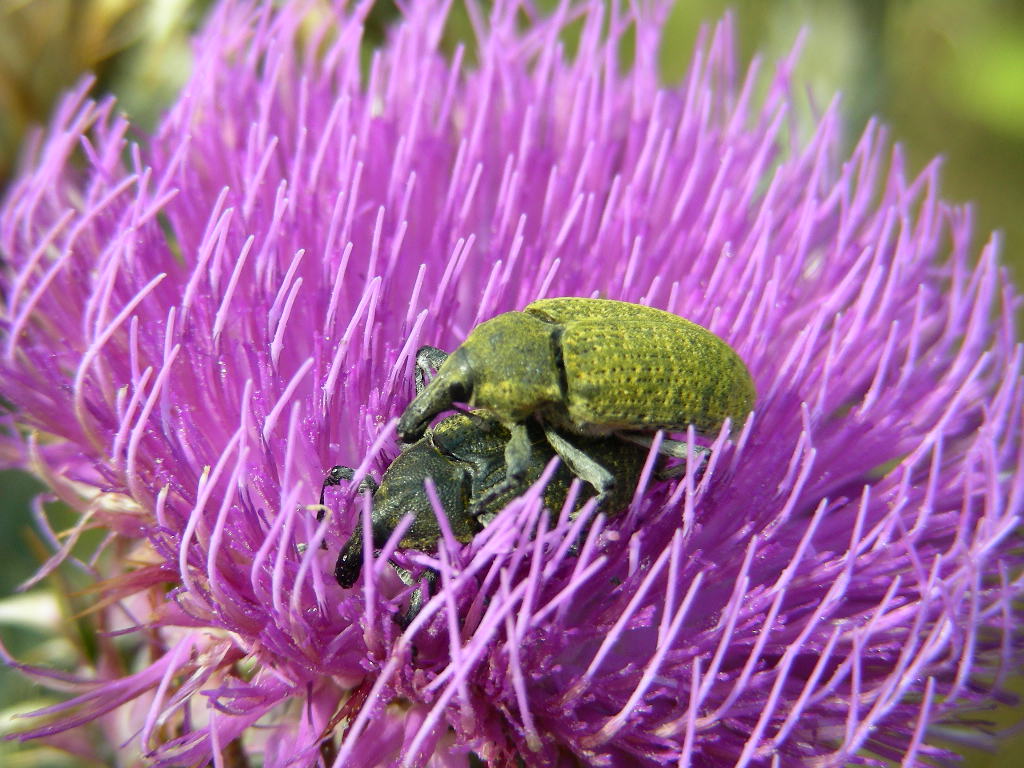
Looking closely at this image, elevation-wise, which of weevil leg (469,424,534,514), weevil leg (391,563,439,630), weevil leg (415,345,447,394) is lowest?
weevil leg (391,563,439,630)

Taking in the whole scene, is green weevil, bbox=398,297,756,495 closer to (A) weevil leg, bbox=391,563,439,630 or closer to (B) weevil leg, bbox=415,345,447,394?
(B) weevil leg, bbox=415,345,447,394

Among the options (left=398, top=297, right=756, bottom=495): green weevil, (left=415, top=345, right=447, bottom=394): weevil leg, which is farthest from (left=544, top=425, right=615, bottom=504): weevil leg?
(left=415, top=345, right=447, bottom=394): weevil leg

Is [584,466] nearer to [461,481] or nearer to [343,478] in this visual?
[461,481]

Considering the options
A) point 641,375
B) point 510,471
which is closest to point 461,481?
point 510,471

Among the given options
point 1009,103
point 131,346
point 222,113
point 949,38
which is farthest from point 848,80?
point 131,346

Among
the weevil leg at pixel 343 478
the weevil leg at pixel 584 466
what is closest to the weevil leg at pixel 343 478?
the weevil leg at pixel 343 478

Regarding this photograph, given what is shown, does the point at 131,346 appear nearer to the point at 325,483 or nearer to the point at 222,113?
the point at 325,483

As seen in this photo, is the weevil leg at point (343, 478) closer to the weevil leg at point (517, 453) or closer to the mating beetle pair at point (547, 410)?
the mating beetle pair at point (547, 410)
